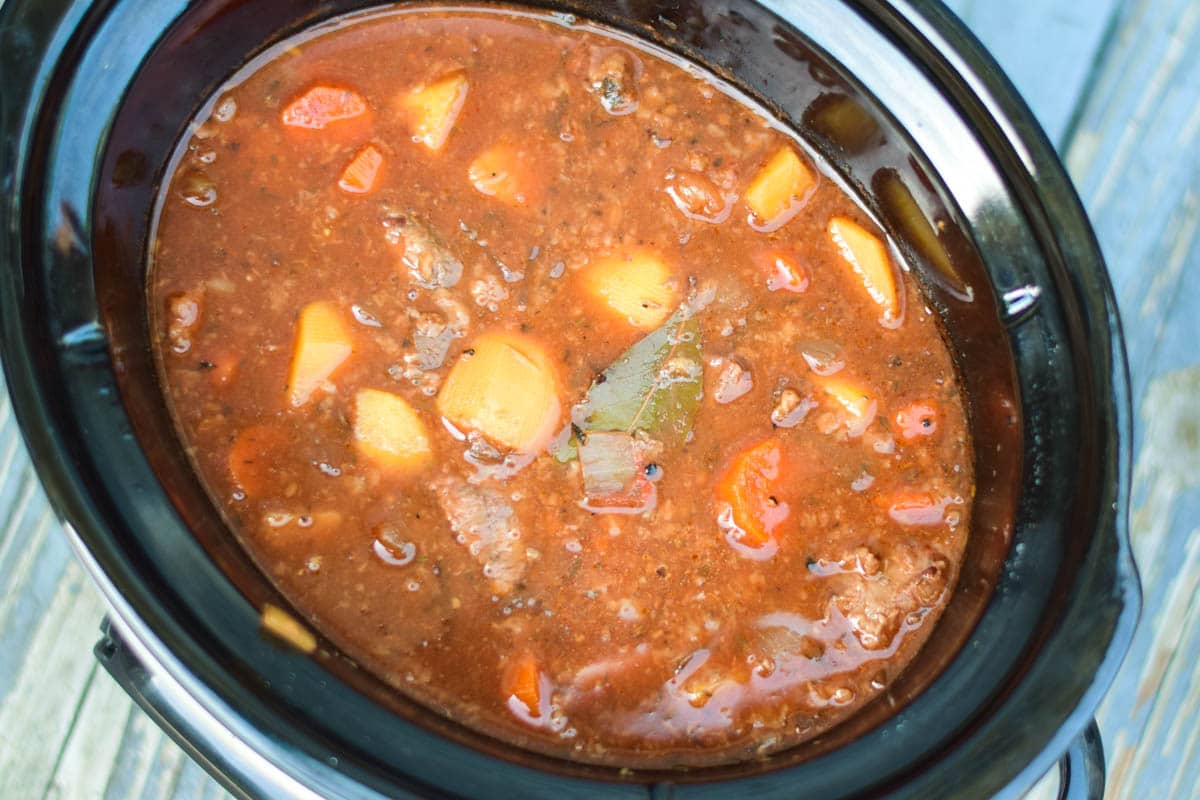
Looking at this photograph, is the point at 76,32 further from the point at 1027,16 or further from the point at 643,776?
the point at 1027,16

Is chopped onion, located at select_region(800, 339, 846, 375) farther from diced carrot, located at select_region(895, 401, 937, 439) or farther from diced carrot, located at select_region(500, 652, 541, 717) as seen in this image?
diced carrot, located at select_region(500, 652, 541, 717)

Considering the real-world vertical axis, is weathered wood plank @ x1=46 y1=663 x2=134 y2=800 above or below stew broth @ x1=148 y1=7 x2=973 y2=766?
below

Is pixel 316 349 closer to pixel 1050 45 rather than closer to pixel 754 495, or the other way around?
pixel 754 495

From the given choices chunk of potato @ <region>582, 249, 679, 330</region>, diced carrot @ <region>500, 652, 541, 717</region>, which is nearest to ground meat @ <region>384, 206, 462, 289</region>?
chunk of potato @ <region>582, 249, 679, 330</region>

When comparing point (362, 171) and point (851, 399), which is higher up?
point (362, 171)

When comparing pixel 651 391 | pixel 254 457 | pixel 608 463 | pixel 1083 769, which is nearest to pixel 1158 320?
pixel 1083 769

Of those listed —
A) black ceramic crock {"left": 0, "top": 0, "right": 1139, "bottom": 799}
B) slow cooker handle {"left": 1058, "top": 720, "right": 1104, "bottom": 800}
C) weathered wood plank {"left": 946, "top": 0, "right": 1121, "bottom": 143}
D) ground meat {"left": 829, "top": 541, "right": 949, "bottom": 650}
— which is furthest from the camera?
weathered wood plank {"left": 946, "top": 0, "right": 1121, "bottom": 143}
